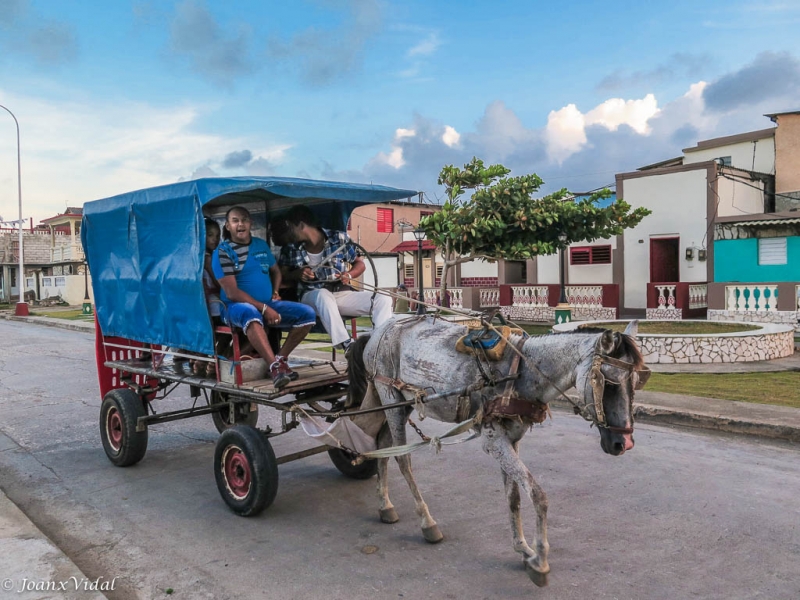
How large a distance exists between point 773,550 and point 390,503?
8.29 ft

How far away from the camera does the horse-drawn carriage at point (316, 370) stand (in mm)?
3621

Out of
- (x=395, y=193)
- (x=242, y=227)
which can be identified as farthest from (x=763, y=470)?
(x=242, y=227)

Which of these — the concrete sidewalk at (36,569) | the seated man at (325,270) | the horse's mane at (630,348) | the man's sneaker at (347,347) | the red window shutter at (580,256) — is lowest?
the concrete sidewalk at (36,569)

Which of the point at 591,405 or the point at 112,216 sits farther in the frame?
the point at 112,216

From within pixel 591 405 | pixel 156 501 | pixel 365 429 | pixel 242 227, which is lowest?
pixel 156 501

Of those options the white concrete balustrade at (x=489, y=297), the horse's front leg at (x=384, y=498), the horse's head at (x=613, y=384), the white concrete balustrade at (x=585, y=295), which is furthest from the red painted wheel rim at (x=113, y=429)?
the white concrete balustrade at (x=489, y=297)

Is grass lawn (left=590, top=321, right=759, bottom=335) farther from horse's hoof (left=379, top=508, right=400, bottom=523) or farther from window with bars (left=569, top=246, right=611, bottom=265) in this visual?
horse's hoof (left=379, top=508, right=400, bottom=523)

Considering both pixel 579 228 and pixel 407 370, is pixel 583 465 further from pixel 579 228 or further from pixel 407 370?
pixel 579 228

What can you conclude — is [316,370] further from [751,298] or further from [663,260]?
[663,260]

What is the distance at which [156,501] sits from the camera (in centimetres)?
523

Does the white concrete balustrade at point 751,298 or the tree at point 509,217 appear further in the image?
the tree at point 509,217

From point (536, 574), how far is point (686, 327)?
11.2 meters

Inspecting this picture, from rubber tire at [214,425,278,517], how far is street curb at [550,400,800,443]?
2.90 m

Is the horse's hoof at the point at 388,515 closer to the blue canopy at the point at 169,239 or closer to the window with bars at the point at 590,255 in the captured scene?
the blue canopy at the point at 169,239
